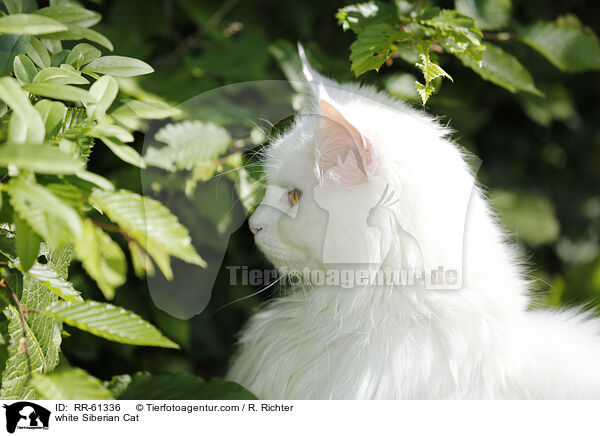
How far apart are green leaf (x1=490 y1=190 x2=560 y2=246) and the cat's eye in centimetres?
86

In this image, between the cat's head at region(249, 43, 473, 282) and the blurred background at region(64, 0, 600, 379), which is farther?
the blurred background at region(64, 0, 600, 379)

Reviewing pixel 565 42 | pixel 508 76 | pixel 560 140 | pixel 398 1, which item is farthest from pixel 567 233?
pixel 398 1

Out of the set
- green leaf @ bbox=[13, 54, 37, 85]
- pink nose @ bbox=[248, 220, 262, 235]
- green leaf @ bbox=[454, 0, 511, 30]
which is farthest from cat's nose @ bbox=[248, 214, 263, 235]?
green leaf @ bbox=[454, 0, 511, 30]

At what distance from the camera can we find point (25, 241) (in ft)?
→ 1.64

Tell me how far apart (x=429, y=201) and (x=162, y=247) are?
347 mm

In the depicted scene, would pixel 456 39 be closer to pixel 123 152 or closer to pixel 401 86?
pixel 401 86

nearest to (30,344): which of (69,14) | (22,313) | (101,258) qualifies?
(22,313)

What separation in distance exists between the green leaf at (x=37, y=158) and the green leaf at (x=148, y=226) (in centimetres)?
10

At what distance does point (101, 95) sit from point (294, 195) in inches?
10.9

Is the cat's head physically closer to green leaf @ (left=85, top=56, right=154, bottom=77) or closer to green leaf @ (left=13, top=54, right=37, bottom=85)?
green leaf @ (left=85, top=56, right=154, bottom=77)

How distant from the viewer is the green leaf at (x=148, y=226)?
54 cm
